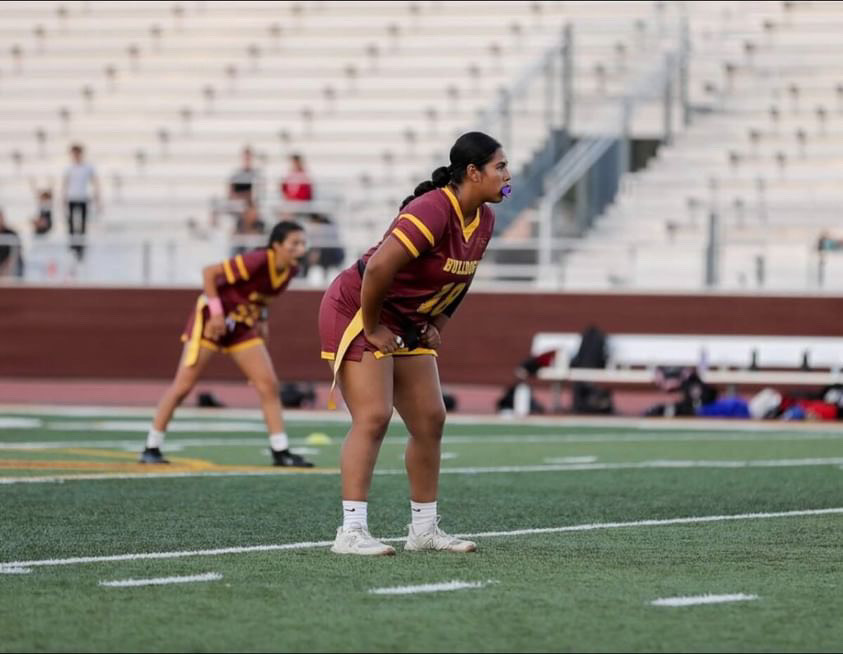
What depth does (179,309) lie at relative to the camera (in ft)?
81.0

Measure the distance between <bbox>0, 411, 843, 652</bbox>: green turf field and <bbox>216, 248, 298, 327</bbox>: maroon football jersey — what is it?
106 cm

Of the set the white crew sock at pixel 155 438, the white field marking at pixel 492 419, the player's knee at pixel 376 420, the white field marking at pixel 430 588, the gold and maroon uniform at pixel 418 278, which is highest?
the gold and maroon uniform at pixel 418 278

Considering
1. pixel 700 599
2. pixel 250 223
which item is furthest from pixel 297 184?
pixel 700 599

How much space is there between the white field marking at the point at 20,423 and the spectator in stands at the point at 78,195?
23.8 ft

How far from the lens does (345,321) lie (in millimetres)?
8180

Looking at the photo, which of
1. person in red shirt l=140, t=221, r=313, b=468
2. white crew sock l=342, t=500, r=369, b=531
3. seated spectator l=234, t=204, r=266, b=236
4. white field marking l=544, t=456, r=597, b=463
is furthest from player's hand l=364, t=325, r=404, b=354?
seated spectator l=234, t=204, r=266, b=236

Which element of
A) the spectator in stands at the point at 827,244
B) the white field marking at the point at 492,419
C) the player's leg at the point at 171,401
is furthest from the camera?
the spectator in stands at the point at 827,244

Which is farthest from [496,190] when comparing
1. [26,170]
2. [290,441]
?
[26,170]

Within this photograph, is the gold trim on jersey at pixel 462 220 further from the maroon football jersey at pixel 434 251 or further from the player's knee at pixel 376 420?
the player's knee at pixel 376 420

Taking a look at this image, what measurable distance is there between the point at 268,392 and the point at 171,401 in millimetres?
715

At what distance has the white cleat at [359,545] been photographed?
7.98 meters

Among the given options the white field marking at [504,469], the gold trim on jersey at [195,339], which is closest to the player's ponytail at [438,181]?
the white field marking at [504,469]

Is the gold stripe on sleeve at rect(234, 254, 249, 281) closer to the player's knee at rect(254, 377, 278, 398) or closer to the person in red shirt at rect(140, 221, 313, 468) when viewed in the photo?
the person in red shirt at rect(140, 221, 313, 468)

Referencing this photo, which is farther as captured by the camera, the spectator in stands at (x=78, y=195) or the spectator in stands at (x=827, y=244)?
the spectator in stands at (x=78, y=195)
